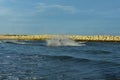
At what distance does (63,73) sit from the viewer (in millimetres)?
17641

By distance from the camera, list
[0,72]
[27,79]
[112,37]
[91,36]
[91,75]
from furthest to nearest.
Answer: [91,36] < [112,37] < [0,72] < [91,75] < [27,79]

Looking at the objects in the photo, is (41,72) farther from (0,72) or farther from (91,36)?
(91,36)

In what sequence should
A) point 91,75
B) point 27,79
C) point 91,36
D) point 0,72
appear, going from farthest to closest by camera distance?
point 91,36 < point 0,72 < point 91,75 < point 27,79

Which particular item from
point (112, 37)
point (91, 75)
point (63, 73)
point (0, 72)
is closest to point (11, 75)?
point (0, 72)

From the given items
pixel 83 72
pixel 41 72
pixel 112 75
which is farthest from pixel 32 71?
pixel 112 75

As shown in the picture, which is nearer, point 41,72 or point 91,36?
point 41,72

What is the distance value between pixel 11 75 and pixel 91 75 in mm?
3752

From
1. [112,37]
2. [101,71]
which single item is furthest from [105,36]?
[101,71]

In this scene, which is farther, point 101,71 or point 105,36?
point 105,36

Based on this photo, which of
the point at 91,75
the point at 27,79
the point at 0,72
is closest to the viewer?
the point at 27,79

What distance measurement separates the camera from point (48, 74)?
17.2 meters

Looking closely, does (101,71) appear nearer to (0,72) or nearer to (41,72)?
(41,72)

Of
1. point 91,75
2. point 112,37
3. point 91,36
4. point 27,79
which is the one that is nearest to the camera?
point 27,79

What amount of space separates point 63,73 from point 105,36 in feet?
250
